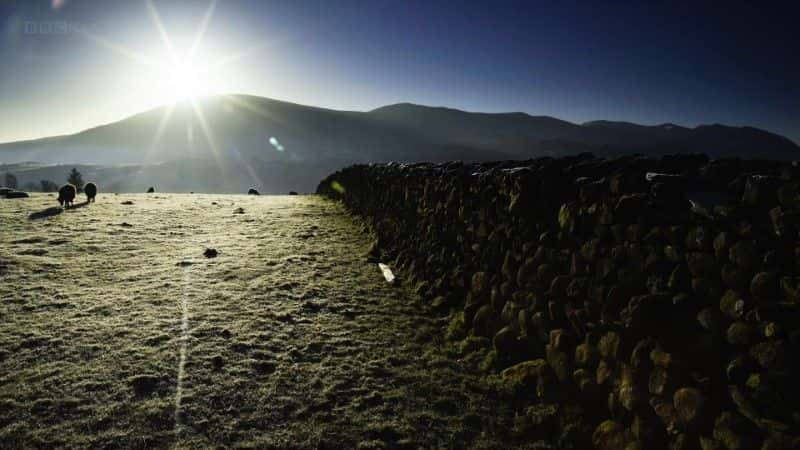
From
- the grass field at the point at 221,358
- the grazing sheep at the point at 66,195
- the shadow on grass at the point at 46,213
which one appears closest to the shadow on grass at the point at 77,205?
the grazing sheep at the point at 66,195

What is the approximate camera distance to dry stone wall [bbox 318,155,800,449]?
8.41 ft

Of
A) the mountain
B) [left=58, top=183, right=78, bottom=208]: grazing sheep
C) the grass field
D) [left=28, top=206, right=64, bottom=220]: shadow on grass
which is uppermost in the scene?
the mountain

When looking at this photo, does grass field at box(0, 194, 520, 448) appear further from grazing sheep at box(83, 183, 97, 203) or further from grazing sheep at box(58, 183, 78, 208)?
grazing sheep at box(83, 183, 97, 203)

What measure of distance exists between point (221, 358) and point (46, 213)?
1596 centimetres

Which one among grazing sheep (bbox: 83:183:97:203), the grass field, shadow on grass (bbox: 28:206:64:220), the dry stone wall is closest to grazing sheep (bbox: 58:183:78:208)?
shadow on grass (bbox: 28:206:64:220)

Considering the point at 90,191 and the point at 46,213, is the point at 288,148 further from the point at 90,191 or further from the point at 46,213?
the point at 46,213

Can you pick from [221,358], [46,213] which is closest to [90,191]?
[46,213]

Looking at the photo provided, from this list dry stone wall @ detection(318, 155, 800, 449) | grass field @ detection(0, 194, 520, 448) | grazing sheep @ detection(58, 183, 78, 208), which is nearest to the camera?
dry stone wall @ detection(318, 155, 800, 449)

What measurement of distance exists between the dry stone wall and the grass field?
36.0 inches

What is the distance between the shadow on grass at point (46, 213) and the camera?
1459 cm

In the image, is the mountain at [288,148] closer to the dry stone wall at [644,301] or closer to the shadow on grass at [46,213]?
the shadow on grass at [46,213]

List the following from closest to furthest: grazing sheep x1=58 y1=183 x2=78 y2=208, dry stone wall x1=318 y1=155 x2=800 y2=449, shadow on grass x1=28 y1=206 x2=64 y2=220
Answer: dry stone wall x1=318 y1=155 x2=800 y2=449 < shadow on grass x1=28 y1=206 x2=64 y2=220 < grazing sheep x1=58 y1=183 x2=78 y2=208

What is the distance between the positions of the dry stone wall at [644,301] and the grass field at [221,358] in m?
0.92

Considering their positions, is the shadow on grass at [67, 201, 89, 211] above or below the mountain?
below
